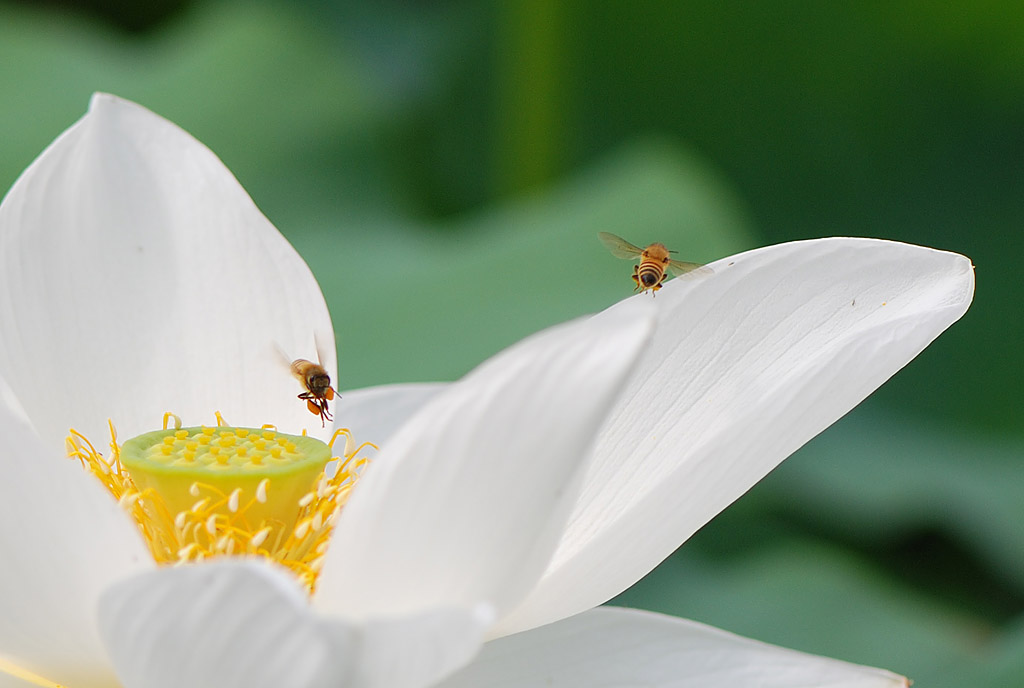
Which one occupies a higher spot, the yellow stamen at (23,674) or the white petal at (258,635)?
the white petal at (258,635)

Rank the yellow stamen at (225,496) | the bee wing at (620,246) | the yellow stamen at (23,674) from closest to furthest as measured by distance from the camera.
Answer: the yellow stamen at (23,674) → the yellow stamen at (225,496) → the bee wing at (620,246)

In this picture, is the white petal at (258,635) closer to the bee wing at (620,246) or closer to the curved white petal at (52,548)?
the curved white petal at (52,548)

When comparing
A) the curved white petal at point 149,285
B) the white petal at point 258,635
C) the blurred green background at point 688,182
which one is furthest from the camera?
the blurred green background at point 688,182

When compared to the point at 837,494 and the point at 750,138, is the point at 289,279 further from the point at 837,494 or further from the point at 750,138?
the point at 750,138

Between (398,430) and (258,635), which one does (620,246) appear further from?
(258,635)

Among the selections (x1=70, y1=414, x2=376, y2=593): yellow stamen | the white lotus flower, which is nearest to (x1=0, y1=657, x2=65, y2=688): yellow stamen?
the white lotus flower

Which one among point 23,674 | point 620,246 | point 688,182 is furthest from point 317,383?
point 688,182

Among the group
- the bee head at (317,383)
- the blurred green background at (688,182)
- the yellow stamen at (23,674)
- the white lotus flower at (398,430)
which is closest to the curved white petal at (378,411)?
the white lotus flower at (398,430)
